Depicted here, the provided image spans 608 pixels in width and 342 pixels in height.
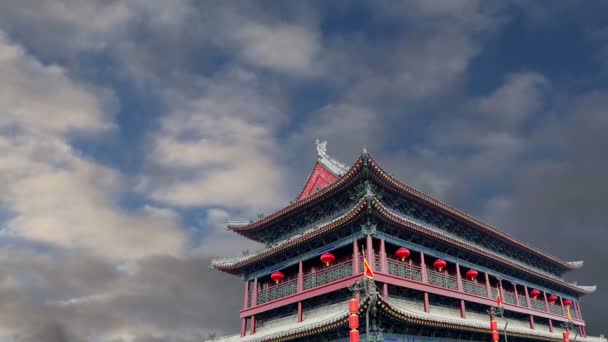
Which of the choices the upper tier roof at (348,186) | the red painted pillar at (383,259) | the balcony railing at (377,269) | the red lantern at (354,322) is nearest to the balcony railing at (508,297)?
the balcony railing at (377,269)

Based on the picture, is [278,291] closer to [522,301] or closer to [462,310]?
[462,310]

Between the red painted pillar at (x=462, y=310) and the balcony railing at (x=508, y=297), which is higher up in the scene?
the balcony railing at (x=508, y=297)

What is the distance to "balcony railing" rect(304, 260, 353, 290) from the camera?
2644 centimetres

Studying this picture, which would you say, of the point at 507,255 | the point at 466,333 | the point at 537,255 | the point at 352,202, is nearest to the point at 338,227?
the point at 352,202

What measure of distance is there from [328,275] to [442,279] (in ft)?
24.2

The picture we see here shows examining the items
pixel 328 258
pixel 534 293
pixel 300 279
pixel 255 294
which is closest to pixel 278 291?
pixel 255 294

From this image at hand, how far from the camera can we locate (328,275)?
2725cm

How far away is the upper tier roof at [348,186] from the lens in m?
26.7

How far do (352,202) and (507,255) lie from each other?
17795 millimetres

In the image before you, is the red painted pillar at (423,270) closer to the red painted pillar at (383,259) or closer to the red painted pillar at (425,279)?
the red painted pillar at (425,279)

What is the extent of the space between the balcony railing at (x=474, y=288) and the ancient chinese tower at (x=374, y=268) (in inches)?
2.7

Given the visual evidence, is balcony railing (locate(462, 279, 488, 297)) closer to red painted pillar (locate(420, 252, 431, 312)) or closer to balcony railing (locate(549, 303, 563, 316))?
red painted pillar (locate(420, 252, 431, 312))

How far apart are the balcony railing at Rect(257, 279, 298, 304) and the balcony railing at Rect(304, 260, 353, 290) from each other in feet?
3.09

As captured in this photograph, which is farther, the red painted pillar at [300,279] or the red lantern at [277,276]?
the red lantern at [277,276]
